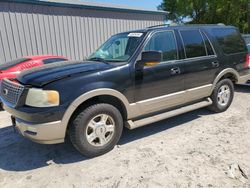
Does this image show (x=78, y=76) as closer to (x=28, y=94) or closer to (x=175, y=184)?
(x=28, y=94)

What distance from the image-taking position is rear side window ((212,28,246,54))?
5.04 metres

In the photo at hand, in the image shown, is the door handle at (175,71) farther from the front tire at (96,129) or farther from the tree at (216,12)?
the tree at (216,12)

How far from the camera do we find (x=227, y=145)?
3686 mm

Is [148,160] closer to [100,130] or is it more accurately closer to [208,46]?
[100,130]

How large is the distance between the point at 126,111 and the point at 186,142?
1.17 meters

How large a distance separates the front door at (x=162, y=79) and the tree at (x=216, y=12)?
20.1 m

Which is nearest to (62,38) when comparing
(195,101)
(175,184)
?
(195,101)

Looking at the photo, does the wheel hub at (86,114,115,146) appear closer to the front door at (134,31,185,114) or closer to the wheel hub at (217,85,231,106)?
the front door at (134,31,185,114)

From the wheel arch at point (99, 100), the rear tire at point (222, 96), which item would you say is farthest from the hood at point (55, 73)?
the rear tire at point (222, 96)

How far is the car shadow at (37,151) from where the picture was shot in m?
3.42

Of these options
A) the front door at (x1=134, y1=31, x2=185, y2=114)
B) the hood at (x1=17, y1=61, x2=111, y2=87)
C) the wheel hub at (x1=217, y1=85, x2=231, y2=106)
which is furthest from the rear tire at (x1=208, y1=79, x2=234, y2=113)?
the hood at (x1=17, y1=61, x2=111, y2=87)

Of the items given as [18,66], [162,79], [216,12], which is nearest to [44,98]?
[162,79]

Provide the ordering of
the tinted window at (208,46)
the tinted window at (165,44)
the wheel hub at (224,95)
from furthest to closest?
the wheel hub at (224,95) < the tinted window at (208,46) < the tinted window at (165,44)

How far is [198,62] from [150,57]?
1427 mm
